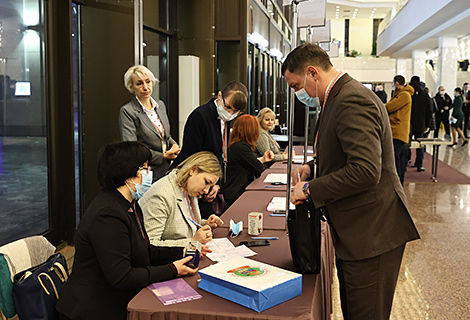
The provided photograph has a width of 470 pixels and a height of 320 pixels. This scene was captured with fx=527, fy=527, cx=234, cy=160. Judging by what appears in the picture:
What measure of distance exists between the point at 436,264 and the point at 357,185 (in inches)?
122

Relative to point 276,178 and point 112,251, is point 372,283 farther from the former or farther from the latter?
point 276,178

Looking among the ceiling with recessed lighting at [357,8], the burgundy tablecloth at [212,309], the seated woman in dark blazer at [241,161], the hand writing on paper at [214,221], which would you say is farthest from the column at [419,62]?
the burgundy tablecloth at [212,309]

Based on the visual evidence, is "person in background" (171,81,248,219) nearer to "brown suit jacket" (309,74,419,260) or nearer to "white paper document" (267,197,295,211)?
"white paper document" (267,197,295,211)

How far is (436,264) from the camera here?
4.69 m

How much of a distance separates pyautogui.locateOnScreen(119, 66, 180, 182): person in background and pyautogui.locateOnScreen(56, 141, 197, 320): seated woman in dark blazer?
189 centimetres

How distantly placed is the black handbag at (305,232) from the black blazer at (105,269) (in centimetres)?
52

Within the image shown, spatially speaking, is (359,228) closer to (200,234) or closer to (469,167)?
(200,234)

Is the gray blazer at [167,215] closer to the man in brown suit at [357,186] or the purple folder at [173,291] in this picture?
the purple folder at [173,291]

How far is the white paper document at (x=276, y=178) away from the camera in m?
4.59

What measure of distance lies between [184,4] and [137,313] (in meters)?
6.22

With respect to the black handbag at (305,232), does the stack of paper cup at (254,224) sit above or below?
below

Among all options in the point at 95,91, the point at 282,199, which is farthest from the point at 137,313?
the point at 95,91

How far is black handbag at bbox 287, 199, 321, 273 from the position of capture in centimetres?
213

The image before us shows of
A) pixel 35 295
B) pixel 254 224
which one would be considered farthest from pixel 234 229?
pixel 35 295
